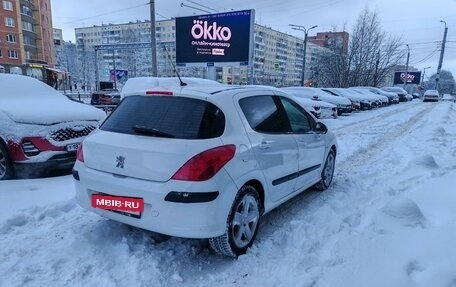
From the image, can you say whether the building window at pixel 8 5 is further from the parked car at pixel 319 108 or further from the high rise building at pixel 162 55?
the parked car at pixel 319 108

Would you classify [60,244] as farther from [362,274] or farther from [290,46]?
[290,46]

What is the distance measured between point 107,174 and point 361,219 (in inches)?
116

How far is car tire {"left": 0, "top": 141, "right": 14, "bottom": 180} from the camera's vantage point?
5.43 metres

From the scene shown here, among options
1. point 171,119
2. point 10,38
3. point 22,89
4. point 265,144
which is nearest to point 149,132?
point 171,119

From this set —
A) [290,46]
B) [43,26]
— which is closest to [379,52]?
[43,26]

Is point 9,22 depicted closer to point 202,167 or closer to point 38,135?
point 38,135

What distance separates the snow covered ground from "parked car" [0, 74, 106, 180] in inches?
18.0

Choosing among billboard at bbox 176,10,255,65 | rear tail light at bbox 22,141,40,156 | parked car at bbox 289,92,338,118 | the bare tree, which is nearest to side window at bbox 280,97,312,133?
rear tail light at bbox 22,141,40,156

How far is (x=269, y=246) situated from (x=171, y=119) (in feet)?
5.38

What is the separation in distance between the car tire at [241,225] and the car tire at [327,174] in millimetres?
2051

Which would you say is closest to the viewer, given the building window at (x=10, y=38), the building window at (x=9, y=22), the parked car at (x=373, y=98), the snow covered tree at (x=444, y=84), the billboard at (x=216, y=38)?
the billboard at (x=216, y=38)

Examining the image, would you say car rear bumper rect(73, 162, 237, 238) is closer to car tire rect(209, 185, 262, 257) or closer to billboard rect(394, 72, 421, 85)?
car tire rect(209, 185, 262, 257)

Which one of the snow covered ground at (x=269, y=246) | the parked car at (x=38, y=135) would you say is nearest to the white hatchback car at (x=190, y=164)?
the snow covered ground at (x=269, y=246)

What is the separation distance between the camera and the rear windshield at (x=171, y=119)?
3.16 metres
